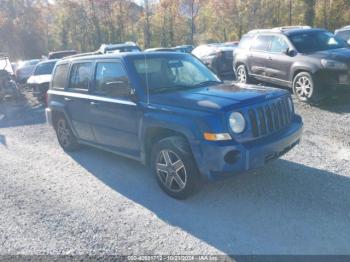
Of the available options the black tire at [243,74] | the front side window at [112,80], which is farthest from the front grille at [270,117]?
the black tire at [243,74]

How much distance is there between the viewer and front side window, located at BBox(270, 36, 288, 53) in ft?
31.8

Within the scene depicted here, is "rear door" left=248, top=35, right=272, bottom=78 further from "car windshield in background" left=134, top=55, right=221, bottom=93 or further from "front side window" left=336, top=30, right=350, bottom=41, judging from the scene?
"front side window" left=336, top=30, right=350, bottom=41

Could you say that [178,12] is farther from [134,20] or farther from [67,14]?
[67,14]

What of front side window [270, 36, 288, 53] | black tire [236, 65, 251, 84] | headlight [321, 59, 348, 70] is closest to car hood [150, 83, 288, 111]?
headlight [321, 59, 348, 70]

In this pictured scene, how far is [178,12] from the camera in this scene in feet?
156

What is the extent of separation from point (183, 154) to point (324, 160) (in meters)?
2.48

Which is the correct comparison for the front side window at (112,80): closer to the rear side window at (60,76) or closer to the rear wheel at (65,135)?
the rear side window at (60,76)

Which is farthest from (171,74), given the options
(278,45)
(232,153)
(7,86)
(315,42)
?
(7,86)

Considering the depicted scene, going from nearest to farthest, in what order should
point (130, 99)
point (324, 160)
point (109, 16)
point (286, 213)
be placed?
1. point (286, 213)
2. point (130, 99)
3. point (324, 160)
4. point (109, 16)

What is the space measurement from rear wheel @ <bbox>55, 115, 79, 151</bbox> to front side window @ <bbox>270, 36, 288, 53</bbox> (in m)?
6.02

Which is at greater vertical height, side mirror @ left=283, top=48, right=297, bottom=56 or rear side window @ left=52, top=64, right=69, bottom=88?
side mirror @ left=283, top=48, right=297, bottom=56

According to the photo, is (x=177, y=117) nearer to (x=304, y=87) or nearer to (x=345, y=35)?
(x=304, y=87)

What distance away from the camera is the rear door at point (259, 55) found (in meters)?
10.4

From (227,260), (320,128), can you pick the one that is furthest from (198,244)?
(320,128)
